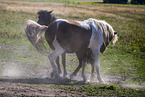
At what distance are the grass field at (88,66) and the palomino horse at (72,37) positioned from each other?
3.24ft

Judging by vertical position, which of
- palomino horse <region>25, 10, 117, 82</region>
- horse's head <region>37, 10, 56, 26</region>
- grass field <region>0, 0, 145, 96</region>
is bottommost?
grass field <region>0, 0, 145, 96</region>

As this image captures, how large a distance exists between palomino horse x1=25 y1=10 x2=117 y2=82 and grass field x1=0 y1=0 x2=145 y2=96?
0.99 metres

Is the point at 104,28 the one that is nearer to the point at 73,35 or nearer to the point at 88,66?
the point at 73,35

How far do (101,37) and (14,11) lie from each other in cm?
1479

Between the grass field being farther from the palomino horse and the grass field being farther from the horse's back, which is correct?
the horse's back

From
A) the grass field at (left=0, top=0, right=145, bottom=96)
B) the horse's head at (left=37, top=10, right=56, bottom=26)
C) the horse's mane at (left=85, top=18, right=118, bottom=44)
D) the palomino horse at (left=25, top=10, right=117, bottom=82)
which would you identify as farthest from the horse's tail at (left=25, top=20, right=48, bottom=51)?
the horse's mane at (left=85, top=18, right=118, bottom=44)

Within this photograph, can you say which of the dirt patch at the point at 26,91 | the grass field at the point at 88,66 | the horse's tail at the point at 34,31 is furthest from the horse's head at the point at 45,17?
the dirt patch at the point at 26,91

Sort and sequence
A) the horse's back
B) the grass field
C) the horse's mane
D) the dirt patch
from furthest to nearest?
the horse's mane
the horse's back
the grass field
the dirt patch

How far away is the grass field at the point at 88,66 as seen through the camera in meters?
5.74

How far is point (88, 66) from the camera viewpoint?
351 inches

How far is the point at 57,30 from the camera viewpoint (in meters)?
6.22

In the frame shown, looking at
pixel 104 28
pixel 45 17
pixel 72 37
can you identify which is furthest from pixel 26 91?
pixel 104 28

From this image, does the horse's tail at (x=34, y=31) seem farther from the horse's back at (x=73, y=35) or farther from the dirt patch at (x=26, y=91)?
the dirt patch at (x=26, y=91)

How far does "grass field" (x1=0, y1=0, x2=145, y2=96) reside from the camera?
574 cm
